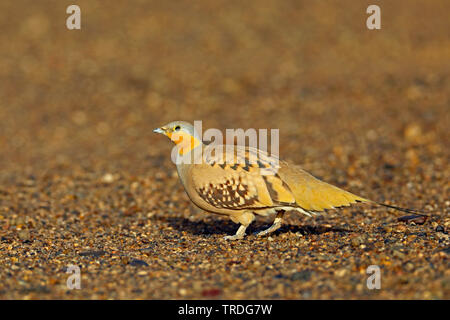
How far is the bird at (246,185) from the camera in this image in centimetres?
743

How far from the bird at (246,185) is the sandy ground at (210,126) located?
0.44m

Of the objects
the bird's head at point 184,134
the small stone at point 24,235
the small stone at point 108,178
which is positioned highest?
the bird's head at point 184,134

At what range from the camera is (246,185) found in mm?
7465

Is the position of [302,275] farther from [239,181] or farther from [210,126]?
[210,126]

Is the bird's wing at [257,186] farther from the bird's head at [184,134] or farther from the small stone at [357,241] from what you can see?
the small stone at [357,241]

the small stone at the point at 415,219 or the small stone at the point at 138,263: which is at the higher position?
the small stone at the point at 415,219

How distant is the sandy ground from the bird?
0.44m

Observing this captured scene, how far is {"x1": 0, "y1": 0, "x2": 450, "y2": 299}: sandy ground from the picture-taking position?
256 inches

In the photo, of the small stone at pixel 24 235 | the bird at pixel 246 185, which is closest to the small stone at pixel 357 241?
the bird at pixel 246 185

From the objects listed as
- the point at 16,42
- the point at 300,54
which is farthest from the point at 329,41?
the point at 16,42

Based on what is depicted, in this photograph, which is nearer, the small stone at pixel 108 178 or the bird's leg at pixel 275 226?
the bird's leg at pixel 275 226

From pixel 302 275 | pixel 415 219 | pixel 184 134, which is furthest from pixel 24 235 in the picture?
pixel 415 219

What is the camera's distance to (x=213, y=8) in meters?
24.2
